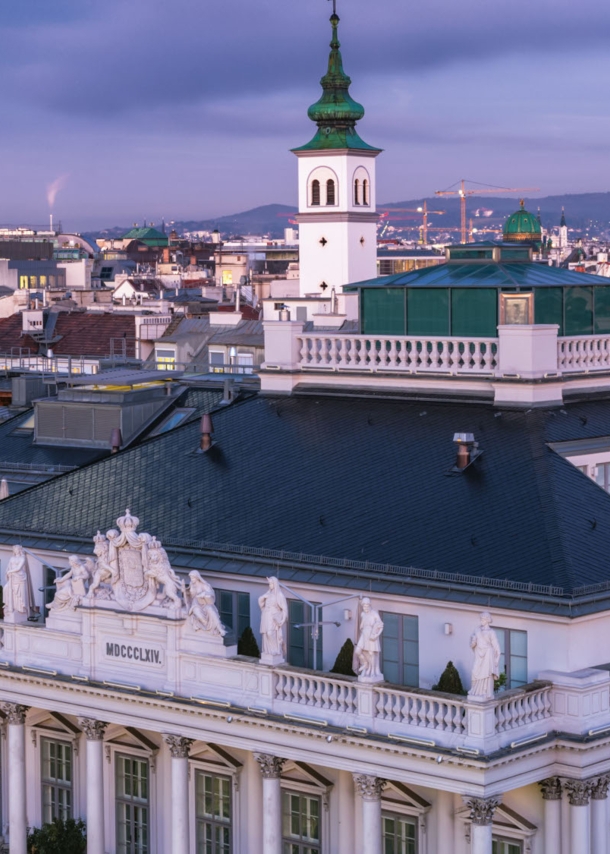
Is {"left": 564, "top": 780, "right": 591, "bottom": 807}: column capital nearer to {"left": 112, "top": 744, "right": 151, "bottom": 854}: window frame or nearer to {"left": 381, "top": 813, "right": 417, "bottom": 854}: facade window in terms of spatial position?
{"left": 381, "top": 813, "right": 417, "bottom": 854}: facade window

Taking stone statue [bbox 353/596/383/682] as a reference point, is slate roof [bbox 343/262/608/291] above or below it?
above

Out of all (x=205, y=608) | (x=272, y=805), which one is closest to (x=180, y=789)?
(x=272, y=805)

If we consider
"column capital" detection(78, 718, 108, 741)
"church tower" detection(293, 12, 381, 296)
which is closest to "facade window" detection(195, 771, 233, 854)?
"column capital" detection(78, 718, 108, 741)

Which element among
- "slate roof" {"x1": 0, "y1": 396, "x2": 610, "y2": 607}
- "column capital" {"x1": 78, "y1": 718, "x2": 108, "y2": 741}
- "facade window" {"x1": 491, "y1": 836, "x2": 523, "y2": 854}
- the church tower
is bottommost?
"facade window" {"x1": 491, "y1": 836, "x2": 523, "y2": 854}

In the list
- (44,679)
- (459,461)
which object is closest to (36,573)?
(44,679)

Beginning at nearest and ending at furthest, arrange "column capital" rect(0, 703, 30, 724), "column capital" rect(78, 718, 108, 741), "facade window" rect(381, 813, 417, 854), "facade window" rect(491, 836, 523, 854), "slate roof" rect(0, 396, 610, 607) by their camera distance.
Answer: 1. "facade window" rect(491, 836, 523, 854)
2. "slate roof" rect(0, 396, 610, 607)
3. "facade window" rect(381, 813, 417, 854)
4. "column capital" rect(78, 718, 108, 741)
5. "column capital" rect(0, 703, 30, 724)

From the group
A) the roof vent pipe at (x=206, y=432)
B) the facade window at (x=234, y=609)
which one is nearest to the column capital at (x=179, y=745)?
the facade window at (x=234, y=609)

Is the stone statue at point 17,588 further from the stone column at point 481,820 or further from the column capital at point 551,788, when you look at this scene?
the column capital at point 551,788
